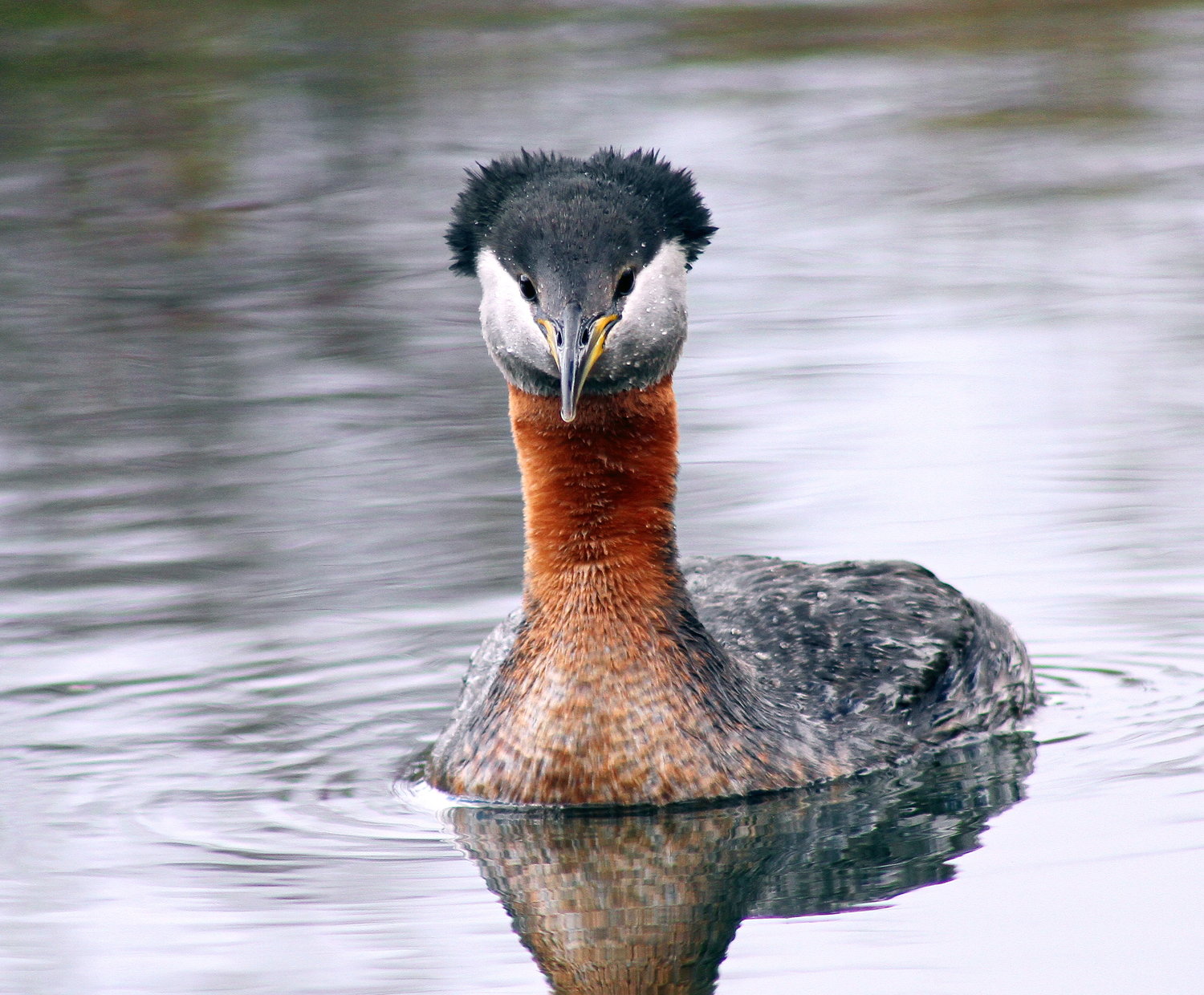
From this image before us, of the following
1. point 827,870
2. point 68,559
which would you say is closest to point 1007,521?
point 827,870

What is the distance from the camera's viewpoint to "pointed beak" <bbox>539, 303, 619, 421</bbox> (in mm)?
7590

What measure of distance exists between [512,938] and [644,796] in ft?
3.95

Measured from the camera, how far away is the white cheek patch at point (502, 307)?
808cm

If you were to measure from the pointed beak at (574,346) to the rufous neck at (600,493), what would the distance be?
349 millimetres

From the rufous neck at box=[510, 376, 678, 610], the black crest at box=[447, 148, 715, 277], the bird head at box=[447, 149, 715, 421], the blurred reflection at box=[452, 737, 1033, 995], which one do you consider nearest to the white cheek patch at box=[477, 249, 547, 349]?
the bird head at box=[447, 149, 715, 421]

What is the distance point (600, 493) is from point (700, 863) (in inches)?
59.0

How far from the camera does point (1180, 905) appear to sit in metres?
6.94

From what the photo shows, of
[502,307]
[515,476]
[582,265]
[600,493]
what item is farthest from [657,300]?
[515,476]

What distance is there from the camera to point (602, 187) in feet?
26.9

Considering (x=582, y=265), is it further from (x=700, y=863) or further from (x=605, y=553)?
(x=700, y=863)

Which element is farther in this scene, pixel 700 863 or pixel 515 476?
pixel 515 476

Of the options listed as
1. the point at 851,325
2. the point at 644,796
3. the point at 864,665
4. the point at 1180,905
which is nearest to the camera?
the point at 1180,905

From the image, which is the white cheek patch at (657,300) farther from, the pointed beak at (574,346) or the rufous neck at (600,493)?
the rufous neck at (600,493)

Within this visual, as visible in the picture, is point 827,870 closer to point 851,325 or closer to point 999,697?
point 999,697
